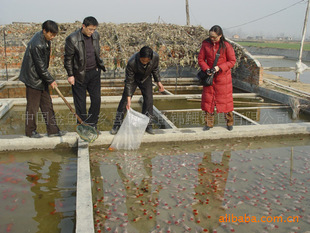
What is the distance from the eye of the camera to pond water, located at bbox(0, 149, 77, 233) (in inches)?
140

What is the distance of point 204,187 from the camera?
4523 mm

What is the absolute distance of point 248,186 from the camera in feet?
14.8

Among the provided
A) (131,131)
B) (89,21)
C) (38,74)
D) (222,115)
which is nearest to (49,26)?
(89,21)

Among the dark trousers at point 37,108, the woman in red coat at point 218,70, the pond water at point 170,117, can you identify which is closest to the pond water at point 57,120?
the pond water at point 170,117

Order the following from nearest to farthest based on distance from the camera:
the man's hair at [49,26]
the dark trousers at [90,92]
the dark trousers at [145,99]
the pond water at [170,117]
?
the man's hair at [49,26] → the dark trousers at [90,92] → the dark trousers at [145,99] → the pond water at [170,117]

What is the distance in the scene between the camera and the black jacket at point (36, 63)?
5.14 meters

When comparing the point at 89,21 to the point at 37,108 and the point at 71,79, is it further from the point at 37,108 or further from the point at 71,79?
the point at 37,108

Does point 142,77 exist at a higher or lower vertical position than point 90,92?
higher

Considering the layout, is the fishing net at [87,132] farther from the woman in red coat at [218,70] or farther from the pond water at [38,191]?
the woman in red coat at [218,70]

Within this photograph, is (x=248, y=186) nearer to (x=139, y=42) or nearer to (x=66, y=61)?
(x=66, y=61)

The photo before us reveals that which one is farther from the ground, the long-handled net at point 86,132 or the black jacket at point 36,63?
the black jacket at point 36,63

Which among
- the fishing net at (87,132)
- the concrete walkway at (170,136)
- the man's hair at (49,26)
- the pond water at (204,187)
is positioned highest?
the man's hair at (49,26)

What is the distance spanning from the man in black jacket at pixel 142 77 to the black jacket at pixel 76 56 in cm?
84

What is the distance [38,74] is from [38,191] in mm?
2143
